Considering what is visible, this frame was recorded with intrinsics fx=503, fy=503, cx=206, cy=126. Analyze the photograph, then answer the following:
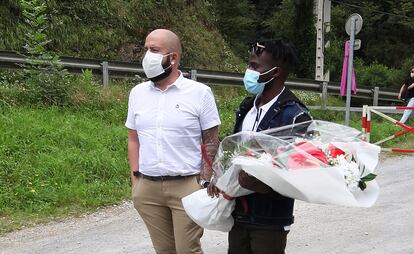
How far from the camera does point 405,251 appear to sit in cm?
504

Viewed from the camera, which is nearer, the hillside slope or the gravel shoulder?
the gravel shoulder

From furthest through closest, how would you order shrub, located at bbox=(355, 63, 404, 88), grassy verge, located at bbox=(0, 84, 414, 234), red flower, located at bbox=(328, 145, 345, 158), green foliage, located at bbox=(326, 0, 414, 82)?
green foliage, located at bbox=(326, 0, 414, 82), shrub, located at bbox=(355, 63, 404, 88), grassy verge, located at bbox=(0, 84, 414, 234), red flower, located at bbox=(328, 145, 345, 158)

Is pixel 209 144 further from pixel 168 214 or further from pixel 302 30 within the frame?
pixel 302 30

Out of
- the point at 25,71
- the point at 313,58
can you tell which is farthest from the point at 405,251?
the point at 313,58

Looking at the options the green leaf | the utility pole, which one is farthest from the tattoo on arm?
the utility pole

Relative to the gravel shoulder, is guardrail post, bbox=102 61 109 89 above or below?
above

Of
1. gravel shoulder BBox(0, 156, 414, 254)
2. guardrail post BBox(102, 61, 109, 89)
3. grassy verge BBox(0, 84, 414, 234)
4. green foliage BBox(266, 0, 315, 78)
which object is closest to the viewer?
gravel shoulder BBox(0, 156, 414, 254)

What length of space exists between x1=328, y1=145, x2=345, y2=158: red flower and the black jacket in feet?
0.85

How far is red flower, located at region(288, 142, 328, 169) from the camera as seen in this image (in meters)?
2.54

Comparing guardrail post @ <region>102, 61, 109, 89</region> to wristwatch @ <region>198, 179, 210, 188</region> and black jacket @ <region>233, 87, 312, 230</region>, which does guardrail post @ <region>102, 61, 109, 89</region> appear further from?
black jacket @ <region>233, 87, 312, 230</region>

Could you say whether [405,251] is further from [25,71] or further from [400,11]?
[400,11]

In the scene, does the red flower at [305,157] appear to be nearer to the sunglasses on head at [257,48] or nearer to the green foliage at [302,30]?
the sunglasses on head at [257,48]

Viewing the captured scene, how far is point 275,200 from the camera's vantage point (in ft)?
9.57

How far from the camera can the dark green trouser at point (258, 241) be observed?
2930 millimetres
